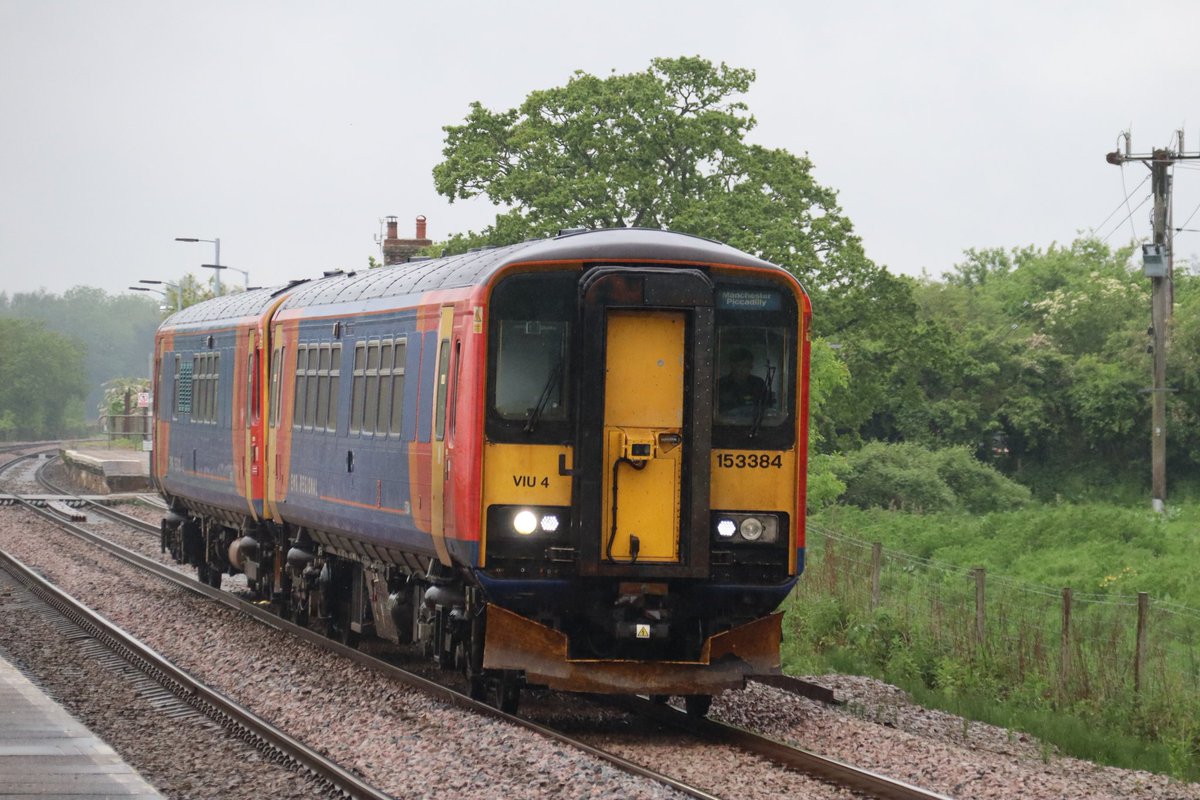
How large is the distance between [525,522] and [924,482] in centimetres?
3218

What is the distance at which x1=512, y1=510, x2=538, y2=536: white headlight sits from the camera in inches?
446

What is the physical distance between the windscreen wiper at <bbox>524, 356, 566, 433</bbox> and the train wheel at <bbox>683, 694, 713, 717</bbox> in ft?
7.40

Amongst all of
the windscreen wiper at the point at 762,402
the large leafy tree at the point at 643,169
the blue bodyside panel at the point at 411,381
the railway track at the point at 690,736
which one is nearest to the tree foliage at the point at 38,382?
the large leafy tree at the point at 643,169

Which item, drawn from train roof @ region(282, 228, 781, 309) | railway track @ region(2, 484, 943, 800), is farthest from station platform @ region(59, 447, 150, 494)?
train roof @ region(282, 228, 781, 309)

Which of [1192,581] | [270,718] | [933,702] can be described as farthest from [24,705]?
[1192,581]

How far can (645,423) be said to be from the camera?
37.2 ft

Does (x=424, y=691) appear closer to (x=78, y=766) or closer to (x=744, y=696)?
(x=744, y=696)

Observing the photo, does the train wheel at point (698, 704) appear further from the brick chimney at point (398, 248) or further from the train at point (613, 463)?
the brick chimney at point (398, 248)

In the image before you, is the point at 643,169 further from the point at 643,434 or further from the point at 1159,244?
the point at 643,434

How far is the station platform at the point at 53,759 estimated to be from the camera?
9.34 metres

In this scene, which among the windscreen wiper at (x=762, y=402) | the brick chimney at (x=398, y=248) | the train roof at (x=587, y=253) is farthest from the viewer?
the brick chimney at (x=398, y=248)

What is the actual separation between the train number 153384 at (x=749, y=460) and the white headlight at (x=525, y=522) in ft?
4.08

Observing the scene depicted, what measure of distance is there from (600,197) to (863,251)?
19.7 feet

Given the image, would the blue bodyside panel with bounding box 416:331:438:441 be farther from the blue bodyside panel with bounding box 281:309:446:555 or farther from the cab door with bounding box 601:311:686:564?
the cab door with bounding box 601:311:686:564
